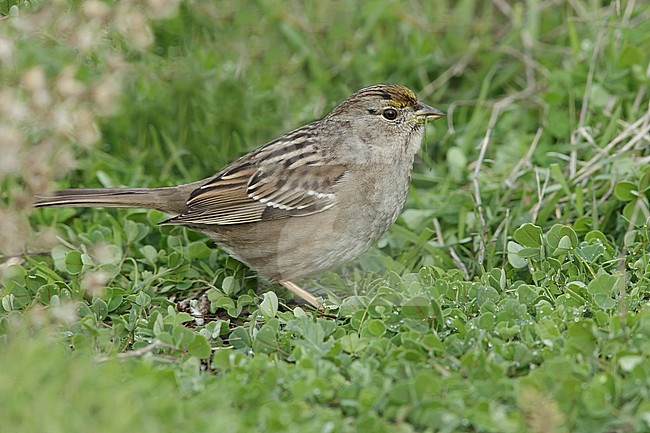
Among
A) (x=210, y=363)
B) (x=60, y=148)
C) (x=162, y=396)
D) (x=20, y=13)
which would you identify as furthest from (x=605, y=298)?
(x=20, y=13)

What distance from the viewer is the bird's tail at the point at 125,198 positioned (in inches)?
196

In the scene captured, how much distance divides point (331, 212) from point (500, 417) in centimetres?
197

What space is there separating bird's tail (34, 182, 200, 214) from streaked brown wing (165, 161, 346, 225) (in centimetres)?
11

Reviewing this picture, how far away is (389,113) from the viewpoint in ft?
16.8

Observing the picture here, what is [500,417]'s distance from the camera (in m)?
3.15

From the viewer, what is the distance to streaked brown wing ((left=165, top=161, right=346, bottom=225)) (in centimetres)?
497

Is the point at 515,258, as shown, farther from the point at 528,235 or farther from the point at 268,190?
the point at 268,190

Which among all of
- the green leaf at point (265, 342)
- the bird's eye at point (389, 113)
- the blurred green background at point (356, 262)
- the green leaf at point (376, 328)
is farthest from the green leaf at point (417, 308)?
the bird's eye at point (389, 113)

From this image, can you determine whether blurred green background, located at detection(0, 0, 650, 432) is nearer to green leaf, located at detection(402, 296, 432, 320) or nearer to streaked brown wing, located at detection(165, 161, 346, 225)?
green leaf, located at detection(402, 296, 432, 320)

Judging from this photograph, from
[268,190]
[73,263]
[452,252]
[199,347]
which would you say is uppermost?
[268,190]

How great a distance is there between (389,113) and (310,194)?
0.63 m

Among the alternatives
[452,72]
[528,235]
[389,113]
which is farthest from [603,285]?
[452,72]

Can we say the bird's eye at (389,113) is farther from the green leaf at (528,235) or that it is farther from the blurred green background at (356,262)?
the green leaf at (528,235)

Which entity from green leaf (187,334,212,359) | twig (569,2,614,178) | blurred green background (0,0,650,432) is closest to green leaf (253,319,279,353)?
blurred green background (0,0,650,432)
